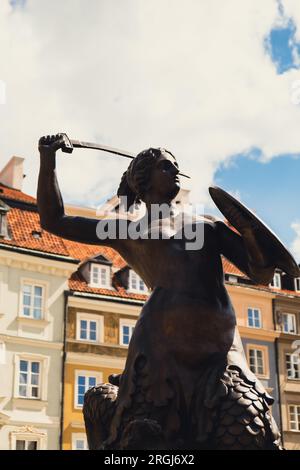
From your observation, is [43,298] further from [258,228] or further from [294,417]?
[258,228]

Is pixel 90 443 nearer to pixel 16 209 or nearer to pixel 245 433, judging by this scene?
pixel 245 433

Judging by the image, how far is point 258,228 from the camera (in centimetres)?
471

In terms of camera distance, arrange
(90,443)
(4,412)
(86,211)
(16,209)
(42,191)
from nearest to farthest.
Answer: (90,443) → (42,191) → (4,412) → (16,209) → (86,211)

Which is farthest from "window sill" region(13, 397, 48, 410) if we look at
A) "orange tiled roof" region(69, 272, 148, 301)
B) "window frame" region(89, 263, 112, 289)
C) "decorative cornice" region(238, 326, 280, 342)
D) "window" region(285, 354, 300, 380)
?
"window" region(285, 354, 300, 380)

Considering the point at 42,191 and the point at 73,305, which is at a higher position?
the point at 73,305

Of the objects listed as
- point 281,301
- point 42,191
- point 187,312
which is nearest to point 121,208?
point 42,191

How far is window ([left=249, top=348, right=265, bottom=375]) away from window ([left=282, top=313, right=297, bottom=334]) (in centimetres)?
220

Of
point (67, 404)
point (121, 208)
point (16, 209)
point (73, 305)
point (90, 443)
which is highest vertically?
point (16, 209)

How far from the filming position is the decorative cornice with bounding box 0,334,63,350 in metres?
33.4

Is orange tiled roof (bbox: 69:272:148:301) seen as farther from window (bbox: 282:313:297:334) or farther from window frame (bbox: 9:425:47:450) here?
window (bbox: 282:313:297:334)

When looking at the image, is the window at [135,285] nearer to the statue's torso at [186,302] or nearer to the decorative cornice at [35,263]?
the decorative cornice at [35,263]

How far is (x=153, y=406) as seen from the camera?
14.8 feet

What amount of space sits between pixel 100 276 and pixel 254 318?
8.42m

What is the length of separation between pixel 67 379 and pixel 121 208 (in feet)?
96.5
